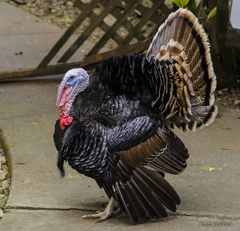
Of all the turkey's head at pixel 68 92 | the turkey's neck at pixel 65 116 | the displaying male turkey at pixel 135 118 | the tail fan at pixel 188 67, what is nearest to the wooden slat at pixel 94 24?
the tail fan at pixel 188 67

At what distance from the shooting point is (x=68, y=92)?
10.6 feet

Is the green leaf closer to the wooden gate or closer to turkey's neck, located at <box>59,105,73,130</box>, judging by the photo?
the wooden gate

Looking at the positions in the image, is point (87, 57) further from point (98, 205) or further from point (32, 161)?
point (98, 205)

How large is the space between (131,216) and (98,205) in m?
0.58

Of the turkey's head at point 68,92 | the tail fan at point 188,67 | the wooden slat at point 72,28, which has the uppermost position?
the tail fan at point 188,67

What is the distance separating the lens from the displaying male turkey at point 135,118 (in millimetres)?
3152

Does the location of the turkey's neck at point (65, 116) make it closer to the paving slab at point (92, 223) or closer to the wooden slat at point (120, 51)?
the paving slab at point (92, 223)

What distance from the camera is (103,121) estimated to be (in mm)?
3201

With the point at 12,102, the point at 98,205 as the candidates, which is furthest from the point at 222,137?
the point at 12,102

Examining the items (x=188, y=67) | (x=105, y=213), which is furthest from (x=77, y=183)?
(x=188, y=67)

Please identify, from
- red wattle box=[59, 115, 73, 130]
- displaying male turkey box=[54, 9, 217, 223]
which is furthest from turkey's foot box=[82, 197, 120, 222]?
red wattle box=[59, 115, 73, 130]

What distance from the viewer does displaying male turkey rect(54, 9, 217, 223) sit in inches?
124

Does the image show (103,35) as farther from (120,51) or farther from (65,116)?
(65,116)

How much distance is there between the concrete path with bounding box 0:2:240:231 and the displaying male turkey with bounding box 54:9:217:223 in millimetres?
270
